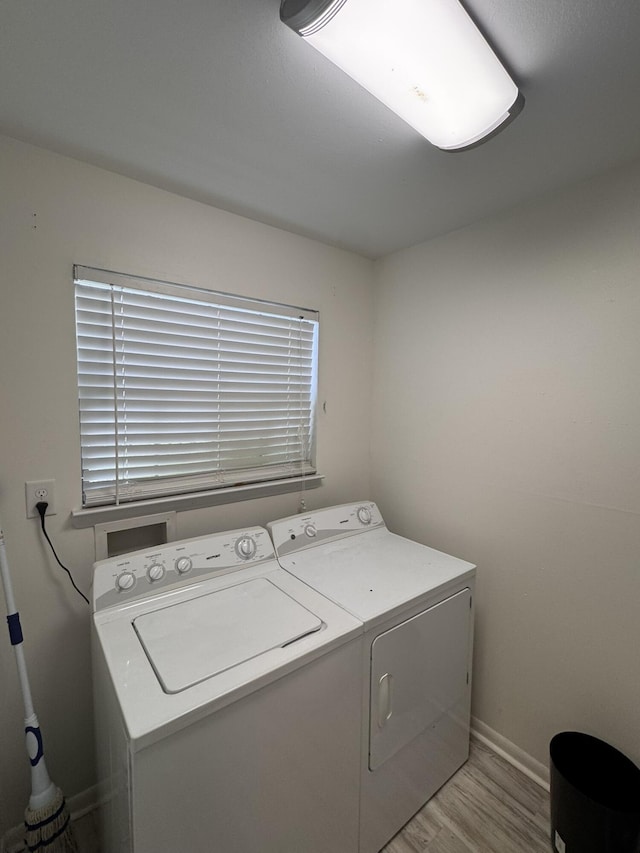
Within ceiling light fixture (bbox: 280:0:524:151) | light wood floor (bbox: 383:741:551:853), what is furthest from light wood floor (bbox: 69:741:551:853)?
ceiling light fixture (bbox: 280:0:524:151)

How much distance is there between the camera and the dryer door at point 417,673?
4.02ft

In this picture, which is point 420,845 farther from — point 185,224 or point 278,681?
point 185,224

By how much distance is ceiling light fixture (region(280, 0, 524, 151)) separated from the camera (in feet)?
2.39

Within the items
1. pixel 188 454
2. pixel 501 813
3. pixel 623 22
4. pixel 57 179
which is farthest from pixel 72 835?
pixel 623 22

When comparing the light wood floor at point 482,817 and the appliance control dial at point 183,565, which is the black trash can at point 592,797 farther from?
the appliance control dial at point 183,565

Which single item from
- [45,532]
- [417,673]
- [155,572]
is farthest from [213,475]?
[417,673]

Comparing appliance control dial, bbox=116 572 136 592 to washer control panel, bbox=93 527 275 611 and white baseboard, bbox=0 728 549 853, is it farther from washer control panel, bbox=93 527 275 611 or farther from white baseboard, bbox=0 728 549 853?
white baseboard, bbox=0 728 549 853

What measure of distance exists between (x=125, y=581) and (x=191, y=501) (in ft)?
1.34

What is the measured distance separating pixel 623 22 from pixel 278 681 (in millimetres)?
1731

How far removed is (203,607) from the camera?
124 centimetres

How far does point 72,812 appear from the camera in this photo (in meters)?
1.38

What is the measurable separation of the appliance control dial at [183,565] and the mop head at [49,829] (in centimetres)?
76

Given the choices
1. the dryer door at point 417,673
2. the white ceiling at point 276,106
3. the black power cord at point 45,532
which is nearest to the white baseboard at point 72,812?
the black power cord at point 45,532

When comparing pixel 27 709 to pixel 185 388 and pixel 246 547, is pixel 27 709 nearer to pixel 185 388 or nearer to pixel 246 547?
pixel 246 547
